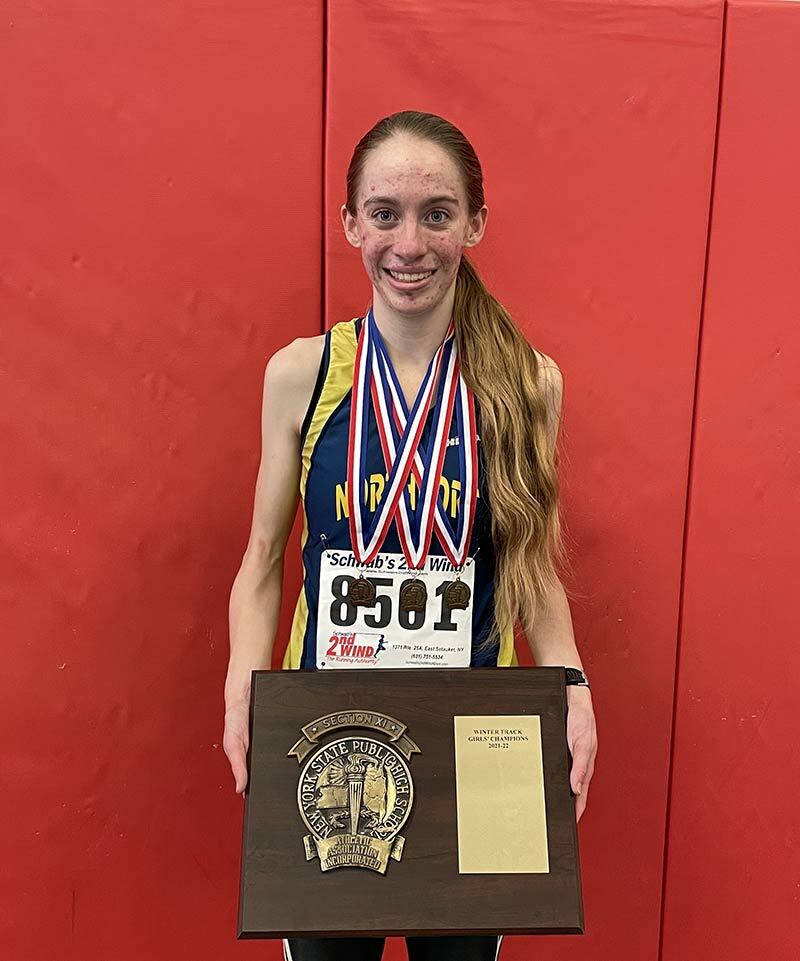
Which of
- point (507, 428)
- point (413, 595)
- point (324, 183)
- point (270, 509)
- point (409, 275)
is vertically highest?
point (324, 183)

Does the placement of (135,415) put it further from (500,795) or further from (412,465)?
(500,795)

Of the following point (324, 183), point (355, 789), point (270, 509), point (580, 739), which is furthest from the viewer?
point (324, 183)

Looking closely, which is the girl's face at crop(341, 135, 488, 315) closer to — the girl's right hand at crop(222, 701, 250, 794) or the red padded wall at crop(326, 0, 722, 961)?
the red padded wall at crop(326, 0, 722, 961)

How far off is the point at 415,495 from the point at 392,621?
0.19m

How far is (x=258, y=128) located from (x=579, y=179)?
22.1 inches

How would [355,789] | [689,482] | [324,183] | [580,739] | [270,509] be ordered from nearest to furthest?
[355,789] < [580,739] < [270,509] < [324,183] < [689,482]

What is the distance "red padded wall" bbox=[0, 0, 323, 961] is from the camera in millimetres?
1669

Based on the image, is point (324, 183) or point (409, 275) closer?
point (409, 275)

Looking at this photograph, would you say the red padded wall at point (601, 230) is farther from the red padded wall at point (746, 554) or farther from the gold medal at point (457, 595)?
the gold medal at point (457, 595)

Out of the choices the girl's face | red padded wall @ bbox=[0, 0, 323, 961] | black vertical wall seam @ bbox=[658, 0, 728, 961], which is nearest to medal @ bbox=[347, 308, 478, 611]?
the girl's face

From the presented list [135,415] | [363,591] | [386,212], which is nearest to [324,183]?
[386,212]

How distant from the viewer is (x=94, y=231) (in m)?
1.70

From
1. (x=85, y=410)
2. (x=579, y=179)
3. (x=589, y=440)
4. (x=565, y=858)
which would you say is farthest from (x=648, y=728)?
(x=85, y=410)

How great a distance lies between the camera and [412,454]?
146cm
